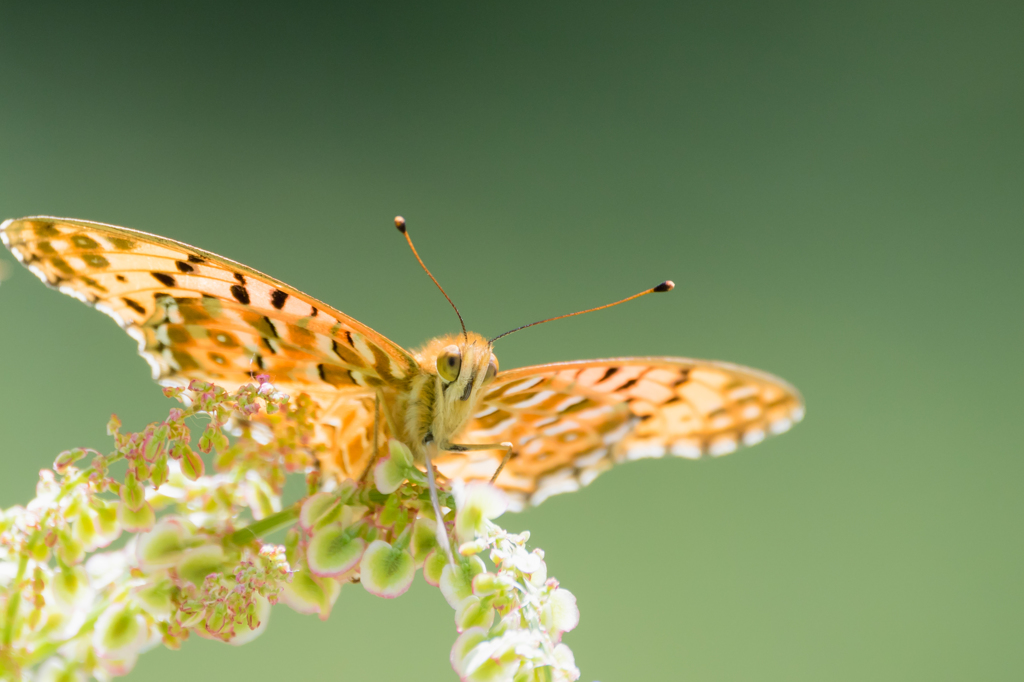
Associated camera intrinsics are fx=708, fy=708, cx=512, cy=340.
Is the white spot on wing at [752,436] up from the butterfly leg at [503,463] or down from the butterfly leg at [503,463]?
down

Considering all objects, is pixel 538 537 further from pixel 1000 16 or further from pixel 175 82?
pixel 1000 16

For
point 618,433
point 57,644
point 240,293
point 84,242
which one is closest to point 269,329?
point 240,293

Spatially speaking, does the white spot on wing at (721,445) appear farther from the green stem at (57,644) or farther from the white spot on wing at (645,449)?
the green stem at (57,644)

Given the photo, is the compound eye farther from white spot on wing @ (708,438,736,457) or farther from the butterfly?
white spot on wing @ (708,438,736,457)

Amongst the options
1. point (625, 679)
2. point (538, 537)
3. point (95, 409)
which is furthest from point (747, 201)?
point (95, 409)

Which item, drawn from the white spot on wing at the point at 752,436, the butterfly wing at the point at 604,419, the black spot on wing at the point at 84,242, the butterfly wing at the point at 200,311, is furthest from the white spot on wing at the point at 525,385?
the black spot on wing at the point at 84,242

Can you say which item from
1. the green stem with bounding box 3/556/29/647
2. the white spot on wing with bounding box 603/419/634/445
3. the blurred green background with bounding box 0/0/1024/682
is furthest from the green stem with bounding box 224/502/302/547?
the blurred green background with bounding box 0/0/1024/682
